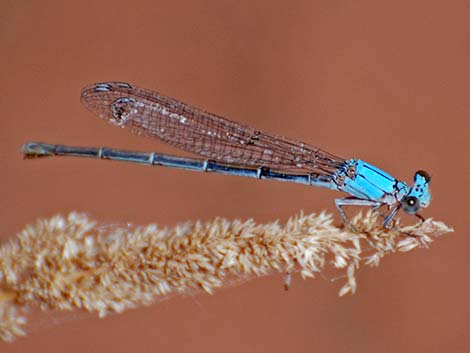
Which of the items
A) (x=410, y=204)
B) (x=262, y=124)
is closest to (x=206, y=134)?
(x=410, y=204)

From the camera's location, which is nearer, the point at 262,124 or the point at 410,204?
the point at 410,204

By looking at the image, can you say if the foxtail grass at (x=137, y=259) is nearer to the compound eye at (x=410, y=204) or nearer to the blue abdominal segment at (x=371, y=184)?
the compound eye at (x=410, y=204)

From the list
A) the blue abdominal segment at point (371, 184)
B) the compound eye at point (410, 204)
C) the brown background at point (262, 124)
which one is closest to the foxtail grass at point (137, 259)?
the compound eye at point (410, 204)

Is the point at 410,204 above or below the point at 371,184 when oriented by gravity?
below

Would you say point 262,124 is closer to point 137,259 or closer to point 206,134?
point 206,134

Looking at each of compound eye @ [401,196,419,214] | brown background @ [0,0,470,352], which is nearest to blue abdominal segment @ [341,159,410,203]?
compound eye @ [401,196,419,214]
